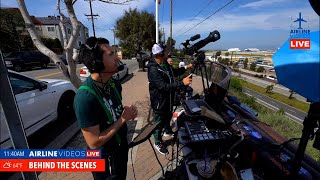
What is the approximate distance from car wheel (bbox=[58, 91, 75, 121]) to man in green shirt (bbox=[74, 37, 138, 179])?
431 cm

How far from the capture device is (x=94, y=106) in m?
1.74

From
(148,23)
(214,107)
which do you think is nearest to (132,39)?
(148,23)

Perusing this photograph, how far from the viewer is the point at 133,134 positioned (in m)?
5.09

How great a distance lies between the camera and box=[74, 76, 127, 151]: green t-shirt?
169 centimetres

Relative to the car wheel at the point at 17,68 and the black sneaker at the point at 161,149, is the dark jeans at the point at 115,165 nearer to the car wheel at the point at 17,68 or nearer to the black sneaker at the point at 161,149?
the black sneaker at the point at 161,149

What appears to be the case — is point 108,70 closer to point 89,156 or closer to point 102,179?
point 89,156

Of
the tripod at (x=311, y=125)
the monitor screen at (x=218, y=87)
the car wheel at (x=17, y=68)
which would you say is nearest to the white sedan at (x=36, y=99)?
the monitor screen at (x=218, y=87)

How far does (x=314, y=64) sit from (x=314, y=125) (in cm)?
42

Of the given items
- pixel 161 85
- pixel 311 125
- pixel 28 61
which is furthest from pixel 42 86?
pixel 28 61

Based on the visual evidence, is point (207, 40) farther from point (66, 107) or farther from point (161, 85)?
point (66, 107)

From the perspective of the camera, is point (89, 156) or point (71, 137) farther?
point (71, 137)

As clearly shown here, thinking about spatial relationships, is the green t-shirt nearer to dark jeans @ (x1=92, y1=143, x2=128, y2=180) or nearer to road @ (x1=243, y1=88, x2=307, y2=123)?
dark jeans @ (x1=92, y1=143, x2=128, y2=180)

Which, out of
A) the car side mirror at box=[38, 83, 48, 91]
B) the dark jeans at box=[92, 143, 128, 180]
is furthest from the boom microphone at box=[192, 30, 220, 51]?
the car side mirror at box=[38, 83, 48, 91]

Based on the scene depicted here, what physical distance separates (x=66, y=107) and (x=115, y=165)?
471 centimetres
